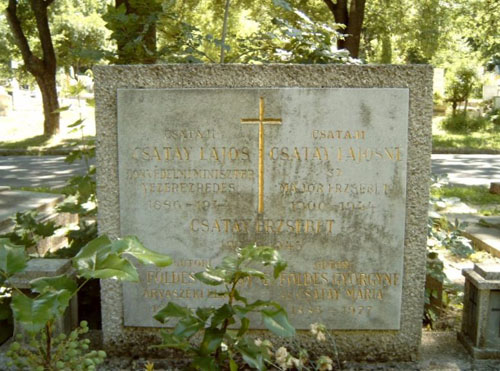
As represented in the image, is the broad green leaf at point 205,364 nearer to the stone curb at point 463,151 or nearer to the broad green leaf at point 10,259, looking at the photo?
the broad green leaf at point 10,259

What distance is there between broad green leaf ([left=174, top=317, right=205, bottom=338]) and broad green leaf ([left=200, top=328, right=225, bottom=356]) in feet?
0.13

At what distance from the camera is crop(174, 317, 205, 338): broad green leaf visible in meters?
1.89

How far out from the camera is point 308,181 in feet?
9.29

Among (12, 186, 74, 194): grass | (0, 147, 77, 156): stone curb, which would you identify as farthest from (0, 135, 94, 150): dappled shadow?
(12, 186, 74, 194): grass

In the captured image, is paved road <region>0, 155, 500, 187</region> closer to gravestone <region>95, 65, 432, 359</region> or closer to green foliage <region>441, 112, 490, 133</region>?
green foliage <region>441, 112, 490, 133</region>

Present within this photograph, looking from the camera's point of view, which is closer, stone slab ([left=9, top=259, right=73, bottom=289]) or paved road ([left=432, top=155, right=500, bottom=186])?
stone slab ([left=9, top=259, right=73, bottom=289])

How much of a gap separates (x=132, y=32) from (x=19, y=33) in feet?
43.2

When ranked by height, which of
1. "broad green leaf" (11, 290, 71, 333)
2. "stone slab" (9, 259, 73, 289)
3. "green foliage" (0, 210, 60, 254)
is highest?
"broad green leaf" (11, 290, 71, 333)

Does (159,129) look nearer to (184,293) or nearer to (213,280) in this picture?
(184,293)

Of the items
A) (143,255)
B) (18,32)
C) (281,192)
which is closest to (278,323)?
(143,255)

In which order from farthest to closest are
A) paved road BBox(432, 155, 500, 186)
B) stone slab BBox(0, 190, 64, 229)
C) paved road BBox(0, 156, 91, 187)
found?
1. paved road BBox(432, 155, 500, 186)
2. paved road BBox(0, 156, 91, 187)
3. stone slab BBox(0, 190, 64, 229)

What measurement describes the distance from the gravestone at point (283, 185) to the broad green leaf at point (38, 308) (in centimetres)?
136

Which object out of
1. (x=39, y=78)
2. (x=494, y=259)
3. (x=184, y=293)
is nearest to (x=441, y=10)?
(x=39, y=78)

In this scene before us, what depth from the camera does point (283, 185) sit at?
284 centimetres
